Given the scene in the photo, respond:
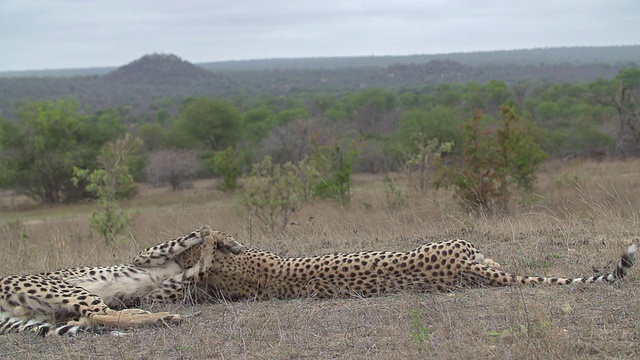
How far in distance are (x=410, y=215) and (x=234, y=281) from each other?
170 inches

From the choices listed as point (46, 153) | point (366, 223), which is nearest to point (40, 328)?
point (366, 223)

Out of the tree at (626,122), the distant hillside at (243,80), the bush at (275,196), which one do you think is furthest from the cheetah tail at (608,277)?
the distant hillside at (243,80)

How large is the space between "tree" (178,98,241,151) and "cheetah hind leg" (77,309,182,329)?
150 ft

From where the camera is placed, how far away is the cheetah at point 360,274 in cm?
461

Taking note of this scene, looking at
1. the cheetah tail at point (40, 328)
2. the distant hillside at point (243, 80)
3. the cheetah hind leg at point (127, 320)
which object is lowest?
the distant hillside at point (243, 80)

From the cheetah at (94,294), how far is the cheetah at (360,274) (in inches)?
A: 10.2

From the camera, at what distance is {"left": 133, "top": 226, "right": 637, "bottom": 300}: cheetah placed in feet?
15.1

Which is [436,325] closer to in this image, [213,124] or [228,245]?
[228,245]

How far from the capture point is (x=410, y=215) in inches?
357

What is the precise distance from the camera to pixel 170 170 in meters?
39.2

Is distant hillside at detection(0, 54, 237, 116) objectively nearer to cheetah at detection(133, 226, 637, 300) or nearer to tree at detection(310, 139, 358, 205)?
tree at detection(310, 139, 358, 205)

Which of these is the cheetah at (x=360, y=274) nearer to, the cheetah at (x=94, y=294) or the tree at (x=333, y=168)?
the cheetah at (x=94, y=294)

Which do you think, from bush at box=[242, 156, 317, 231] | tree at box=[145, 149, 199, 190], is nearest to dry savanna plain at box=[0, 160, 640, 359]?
bush at box=[242, 156, 317, 231]

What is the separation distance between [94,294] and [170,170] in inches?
1377
